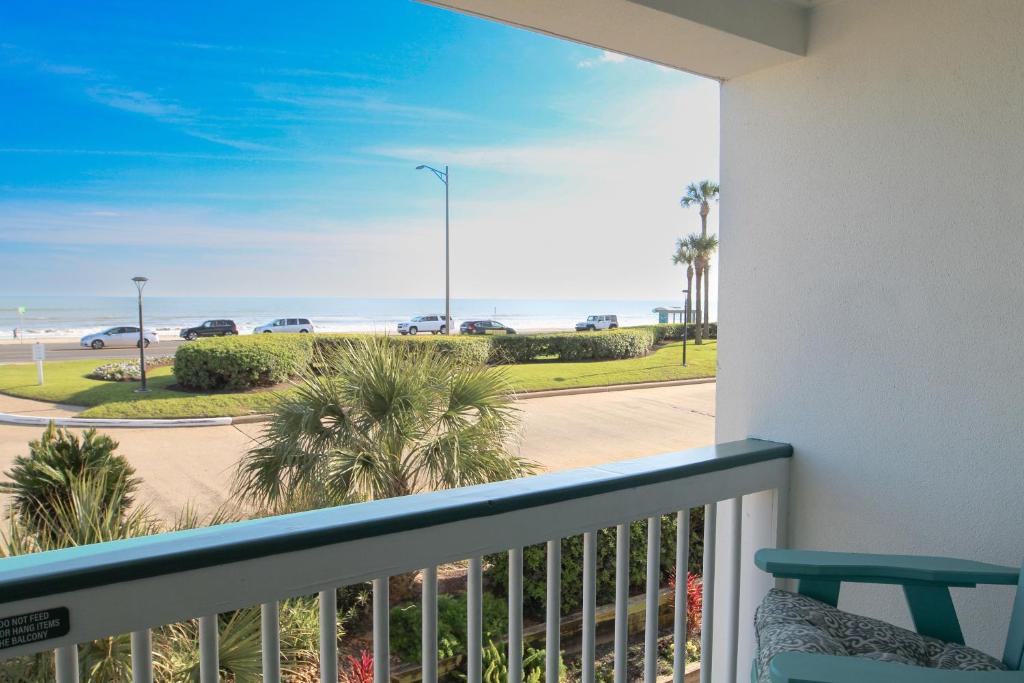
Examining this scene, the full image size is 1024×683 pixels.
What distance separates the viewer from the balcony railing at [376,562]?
72 cm

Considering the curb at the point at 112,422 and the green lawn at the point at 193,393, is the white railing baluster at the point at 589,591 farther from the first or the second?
the curb at the point at 112,422

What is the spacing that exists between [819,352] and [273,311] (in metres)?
50.9

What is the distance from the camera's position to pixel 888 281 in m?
1.45

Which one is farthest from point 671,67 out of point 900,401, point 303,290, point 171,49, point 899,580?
point 303,290

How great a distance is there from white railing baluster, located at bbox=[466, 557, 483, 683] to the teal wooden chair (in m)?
0.46

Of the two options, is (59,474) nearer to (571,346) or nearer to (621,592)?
(621,592)

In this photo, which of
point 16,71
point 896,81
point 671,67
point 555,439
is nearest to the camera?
point 896,81

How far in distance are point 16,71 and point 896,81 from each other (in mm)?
29232

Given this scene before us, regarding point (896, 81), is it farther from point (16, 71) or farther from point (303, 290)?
point (303, 290)

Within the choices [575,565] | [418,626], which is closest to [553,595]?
[418,626]

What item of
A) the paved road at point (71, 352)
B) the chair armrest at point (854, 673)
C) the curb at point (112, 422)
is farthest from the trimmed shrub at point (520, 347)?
the chair armrest at point (854, 673)

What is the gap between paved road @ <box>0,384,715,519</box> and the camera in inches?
245

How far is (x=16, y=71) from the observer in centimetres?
2245

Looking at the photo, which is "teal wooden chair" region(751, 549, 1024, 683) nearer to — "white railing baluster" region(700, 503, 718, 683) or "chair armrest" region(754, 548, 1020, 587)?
"chair armrest" region(754, 548, 1020, 587)
